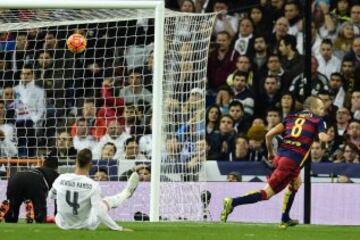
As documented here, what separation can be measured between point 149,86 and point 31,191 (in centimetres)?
471

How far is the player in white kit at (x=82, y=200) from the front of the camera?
15391 mm

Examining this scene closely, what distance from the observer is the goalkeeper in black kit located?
18.9 m

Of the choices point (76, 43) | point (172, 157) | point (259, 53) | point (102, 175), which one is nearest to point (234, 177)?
point (172, 157)

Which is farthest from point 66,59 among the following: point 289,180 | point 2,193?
point 289,180

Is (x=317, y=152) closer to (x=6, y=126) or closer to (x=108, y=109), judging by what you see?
(x=108, y=109)

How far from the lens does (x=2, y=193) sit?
21297 mm

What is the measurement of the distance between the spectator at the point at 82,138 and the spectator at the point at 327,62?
439 centimetres

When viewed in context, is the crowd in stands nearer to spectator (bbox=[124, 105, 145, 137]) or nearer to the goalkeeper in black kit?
spectator (bbox=[124, 105, 145, 137])

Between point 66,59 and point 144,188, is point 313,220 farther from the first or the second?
point 66,59

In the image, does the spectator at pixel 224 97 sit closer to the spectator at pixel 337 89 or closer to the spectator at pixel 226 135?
the spectator at pixel 226 135

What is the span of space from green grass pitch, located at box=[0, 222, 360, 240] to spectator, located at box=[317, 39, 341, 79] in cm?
589

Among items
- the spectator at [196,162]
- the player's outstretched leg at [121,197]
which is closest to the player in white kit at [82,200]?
the player's outstretched leg at [121,197]

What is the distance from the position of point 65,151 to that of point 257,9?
496cm

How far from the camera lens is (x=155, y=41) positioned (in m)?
19.5
